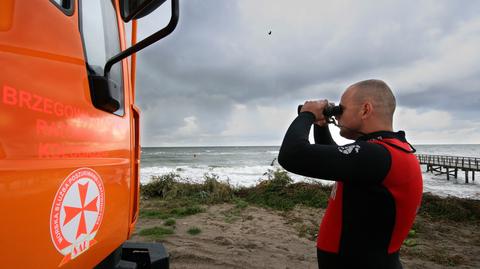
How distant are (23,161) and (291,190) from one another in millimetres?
11194

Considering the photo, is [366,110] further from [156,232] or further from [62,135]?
[156,232]

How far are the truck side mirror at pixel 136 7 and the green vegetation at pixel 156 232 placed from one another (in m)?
5.91

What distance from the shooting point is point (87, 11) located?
1.47m

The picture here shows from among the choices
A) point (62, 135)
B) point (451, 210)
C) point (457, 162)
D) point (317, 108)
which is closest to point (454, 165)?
point (457, 162)

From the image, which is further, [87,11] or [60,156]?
[87,11]

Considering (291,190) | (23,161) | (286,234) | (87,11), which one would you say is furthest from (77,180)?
(291,190)

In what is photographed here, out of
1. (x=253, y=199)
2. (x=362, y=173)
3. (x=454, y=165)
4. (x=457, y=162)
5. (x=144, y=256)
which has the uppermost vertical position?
(x=362, y=173)

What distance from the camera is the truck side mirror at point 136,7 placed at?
4.39 feet

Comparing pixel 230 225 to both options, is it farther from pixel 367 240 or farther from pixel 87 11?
pixel 87 11

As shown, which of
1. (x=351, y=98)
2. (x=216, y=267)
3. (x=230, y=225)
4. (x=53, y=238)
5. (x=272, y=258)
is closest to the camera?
(x=53, y=238)

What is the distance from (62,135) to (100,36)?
716mm

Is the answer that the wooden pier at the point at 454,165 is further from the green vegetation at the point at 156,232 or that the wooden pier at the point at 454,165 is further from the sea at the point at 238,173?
the green vegetation at the point at 156,232

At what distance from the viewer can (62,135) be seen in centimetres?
113

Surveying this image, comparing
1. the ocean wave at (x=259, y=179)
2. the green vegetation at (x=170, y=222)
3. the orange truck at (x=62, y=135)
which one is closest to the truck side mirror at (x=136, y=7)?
the orange truck at (x=62, y=135)
